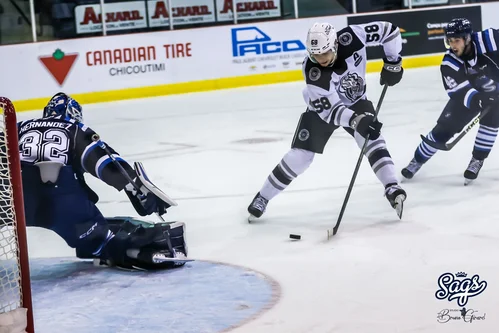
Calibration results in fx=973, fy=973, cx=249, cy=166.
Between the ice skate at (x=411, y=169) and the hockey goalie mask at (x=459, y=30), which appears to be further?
the ice skate at (x=411, y=169)

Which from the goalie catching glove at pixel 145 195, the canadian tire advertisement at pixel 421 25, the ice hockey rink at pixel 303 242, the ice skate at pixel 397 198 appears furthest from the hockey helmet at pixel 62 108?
the canadian tire advertisement at pixel 421 25

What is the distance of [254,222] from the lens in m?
4.93

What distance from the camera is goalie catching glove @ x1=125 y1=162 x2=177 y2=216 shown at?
3.89 metres

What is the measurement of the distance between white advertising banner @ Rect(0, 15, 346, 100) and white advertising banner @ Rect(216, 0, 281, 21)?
26cm

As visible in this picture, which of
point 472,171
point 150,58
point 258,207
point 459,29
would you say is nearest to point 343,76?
point 258,207

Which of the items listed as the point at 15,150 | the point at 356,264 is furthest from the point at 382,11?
the point at 15,150

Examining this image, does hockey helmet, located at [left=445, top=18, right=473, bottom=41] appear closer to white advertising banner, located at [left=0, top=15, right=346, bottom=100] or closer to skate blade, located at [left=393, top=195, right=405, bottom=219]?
skate blade, located at [left=393, top=195, right=405, bottom=219]

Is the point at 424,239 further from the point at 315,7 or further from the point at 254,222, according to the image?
the point at 315,7

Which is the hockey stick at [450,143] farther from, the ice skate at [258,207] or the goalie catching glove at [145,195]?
the goalie catching glove at [145,195]

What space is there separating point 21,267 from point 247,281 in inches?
39.4

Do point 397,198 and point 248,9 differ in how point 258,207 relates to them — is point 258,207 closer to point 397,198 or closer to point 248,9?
point 397,198

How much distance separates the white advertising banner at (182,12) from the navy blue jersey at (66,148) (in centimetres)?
740

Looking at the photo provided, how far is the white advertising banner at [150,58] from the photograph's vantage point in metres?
10.2

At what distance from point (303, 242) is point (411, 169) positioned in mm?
1564
